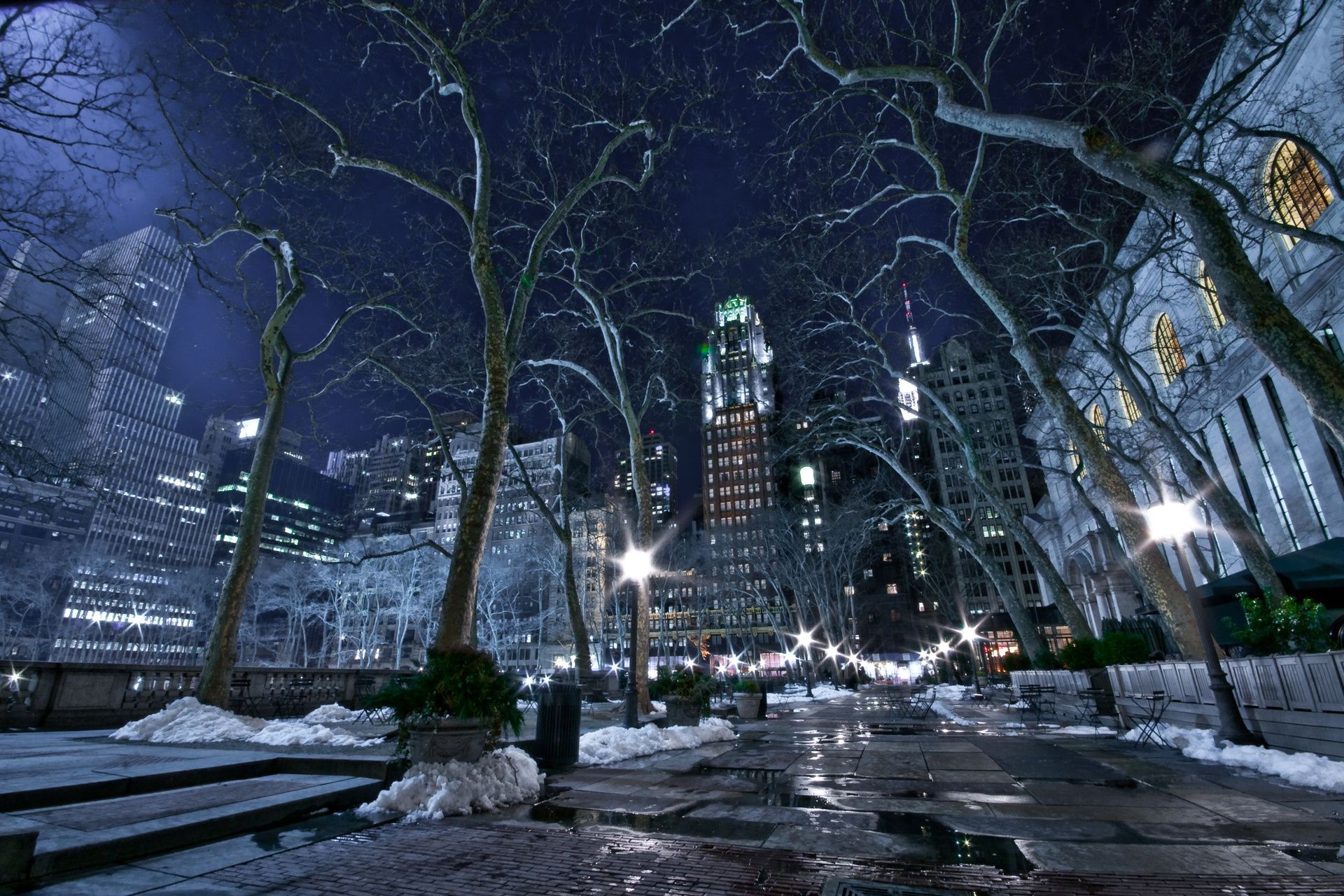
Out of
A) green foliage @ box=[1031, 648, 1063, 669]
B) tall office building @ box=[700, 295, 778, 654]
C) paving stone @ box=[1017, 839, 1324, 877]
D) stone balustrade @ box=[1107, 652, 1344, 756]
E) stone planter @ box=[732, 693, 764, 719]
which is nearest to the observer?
paving stone @ box=[1017, 839, 1324, 877]

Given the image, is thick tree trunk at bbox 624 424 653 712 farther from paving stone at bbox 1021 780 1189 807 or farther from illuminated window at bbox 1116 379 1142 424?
illuminated window at bbox 1116 379 1142 424

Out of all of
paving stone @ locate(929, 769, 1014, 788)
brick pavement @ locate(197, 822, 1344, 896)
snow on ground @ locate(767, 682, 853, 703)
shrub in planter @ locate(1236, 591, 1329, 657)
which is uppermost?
shrub in planter @ locate(1236, 591, 1329, 657)

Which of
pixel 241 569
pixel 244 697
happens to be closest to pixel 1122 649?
pixel 241 569

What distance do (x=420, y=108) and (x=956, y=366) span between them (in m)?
64.9

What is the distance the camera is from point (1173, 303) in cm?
3038

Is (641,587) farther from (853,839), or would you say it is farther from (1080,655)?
(1080,655)

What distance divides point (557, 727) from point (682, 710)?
605 centimetres

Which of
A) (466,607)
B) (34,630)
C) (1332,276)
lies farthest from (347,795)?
(34,630)

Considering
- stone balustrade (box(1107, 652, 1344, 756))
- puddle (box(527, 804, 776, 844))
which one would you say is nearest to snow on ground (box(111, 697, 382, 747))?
puddle (box(527, 804, 776, 844))

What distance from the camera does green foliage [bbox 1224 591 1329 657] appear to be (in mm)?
9703

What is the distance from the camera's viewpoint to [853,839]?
516 cm

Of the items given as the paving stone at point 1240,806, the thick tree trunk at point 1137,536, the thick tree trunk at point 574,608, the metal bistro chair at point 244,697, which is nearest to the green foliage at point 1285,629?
the thick tree trunk at point 1137,536

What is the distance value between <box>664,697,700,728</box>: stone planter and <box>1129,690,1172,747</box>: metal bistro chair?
921 centimetres

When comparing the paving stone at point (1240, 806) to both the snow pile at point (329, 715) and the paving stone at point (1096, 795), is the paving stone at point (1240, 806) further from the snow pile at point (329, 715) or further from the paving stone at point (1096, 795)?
Result: the snow pile at point (329, 715)
